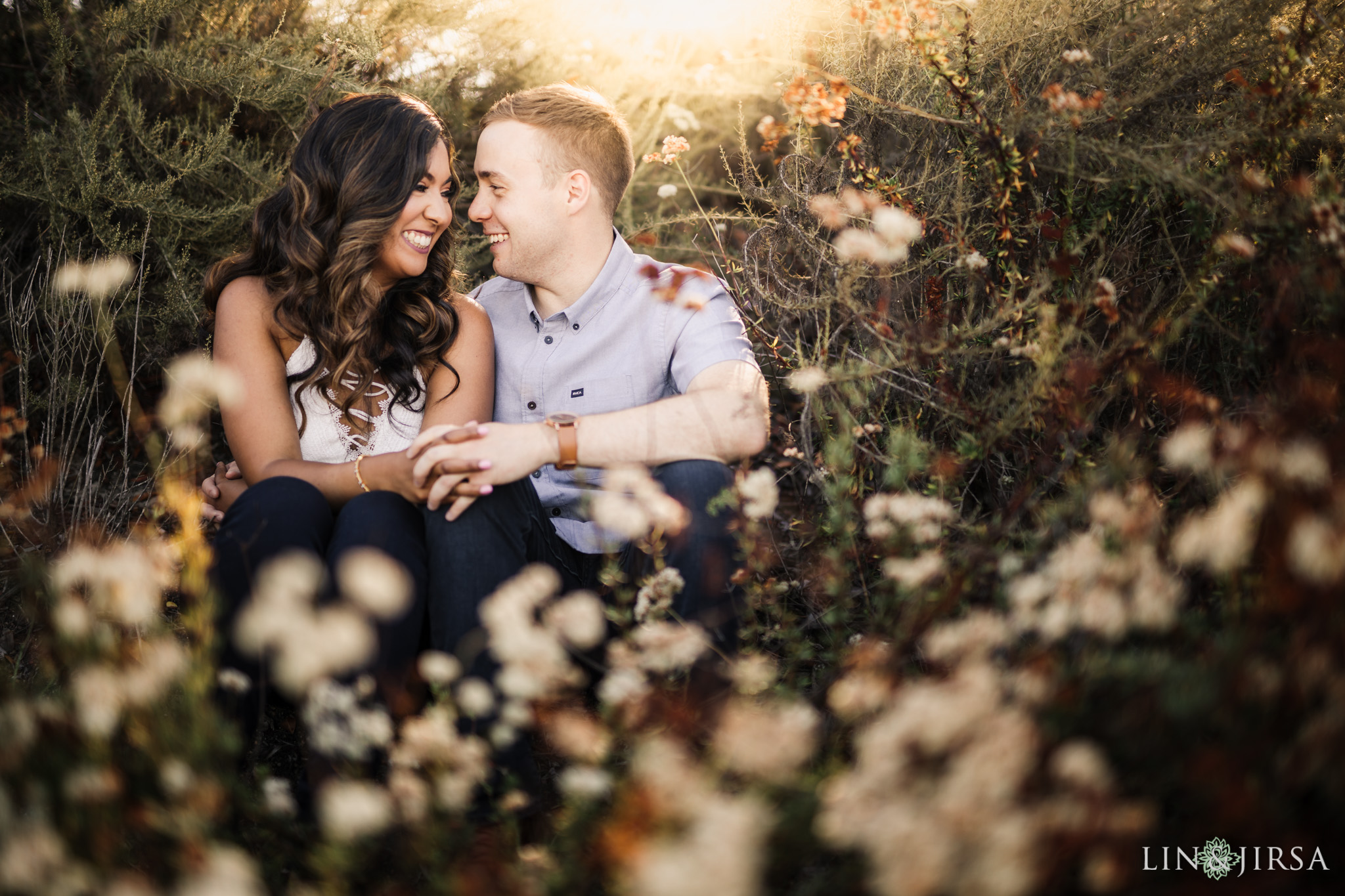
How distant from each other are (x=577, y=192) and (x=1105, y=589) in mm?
2078

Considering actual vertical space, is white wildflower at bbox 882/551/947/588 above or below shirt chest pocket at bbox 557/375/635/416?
above

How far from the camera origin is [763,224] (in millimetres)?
2980

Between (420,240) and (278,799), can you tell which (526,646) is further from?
(420,240)

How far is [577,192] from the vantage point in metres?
2.69

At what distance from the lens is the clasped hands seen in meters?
1.99

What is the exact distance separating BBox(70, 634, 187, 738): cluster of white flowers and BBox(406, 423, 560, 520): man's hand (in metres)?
0.76

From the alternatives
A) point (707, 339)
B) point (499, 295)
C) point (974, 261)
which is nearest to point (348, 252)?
point (499, 295)

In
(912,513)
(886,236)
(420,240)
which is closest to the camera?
(912,513)

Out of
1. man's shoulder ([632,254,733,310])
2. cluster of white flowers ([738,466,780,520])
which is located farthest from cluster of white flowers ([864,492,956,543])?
man's shoulder ([632,254,733,310])

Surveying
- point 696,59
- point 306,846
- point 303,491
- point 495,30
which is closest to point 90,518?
point 303,491

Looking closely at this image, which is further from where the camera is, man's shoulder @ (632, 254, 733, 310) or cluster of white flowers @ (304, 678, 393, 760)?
man's shoulder @ (632, 254, 733, 310)

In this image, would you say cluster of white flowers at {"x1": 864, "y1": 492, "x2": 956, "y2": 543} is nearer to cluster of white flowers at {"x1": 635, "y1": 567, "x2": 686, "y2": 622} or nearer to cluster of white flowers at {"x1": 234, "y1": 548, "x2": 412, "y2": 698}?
cluster of white flowers at {"x1": 635, "y1": 567, "x2": 686, "y2": 622}

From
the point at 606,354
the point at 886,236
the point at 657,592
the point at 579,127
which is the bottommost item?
the point at 657,592

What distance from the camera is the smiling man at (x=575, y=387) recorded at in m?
2.00
